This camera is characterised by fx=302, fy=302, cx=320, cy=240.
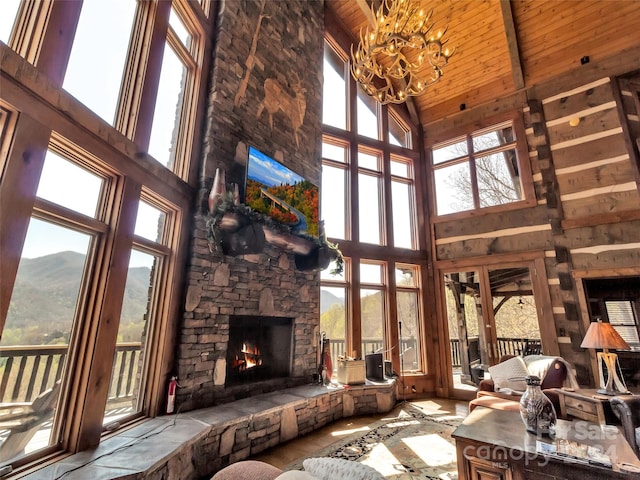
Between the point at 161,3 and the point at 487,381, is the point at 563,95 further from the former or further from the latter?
the point at 161,3

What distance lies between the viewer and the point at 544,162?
5.81 meters

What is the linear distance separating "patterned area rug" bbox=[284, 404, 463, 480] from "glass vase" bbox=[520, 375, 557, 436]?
1.08m

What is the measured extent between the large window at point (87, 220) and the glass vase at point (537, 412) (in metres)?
3.31

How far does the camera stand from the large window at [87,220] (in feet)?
6.25

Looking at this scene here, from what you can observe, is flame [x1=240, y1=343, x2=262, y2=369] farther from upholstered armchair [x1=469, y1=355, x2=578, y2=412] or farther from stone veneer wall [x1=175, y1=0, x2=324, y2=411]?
upholstered armchair [x1=469, y1=355, x2=578, y2=412]

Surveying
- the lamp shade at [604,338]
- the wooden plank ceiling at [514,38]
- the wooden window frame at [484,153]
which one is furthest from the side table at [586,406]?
the wooden plank ceiling at [514,38]

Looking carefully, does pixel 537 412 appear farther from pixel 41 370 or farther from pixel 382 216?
pixel 382 216

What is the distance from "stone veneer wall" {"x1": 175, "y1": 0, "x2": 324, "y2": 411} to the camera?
11.4 feet

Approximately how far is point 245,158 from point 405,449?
13.8ft

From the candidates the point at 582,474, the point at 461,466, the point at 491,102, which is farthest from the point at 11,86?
the point at 491,102

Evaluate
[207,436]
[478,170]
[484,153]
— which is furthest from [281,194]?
[484,153]

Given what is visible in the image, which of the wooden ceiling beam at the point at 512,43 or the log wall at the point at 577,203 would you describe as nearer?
the log wall at the point at 577,203

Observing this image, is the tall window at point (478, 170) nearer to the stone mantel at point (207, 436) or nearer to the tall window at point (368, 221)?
the tall window at point (368, 221)

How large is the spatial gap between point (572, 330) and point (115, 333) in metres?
6.51
